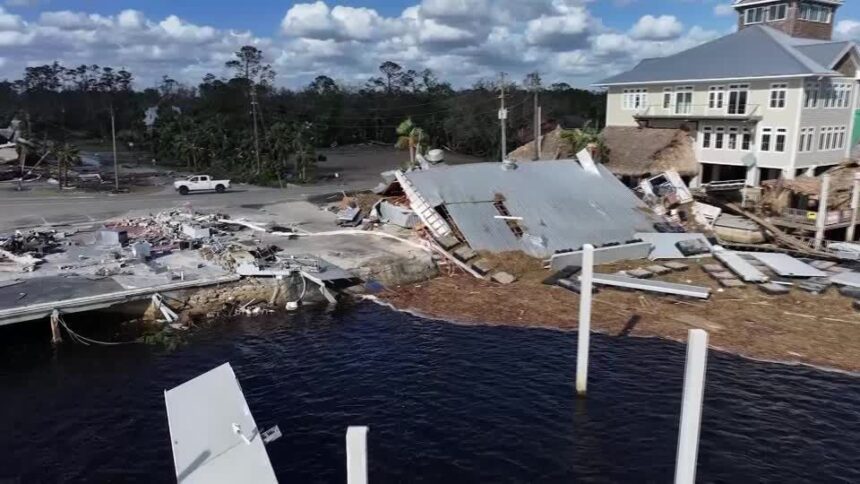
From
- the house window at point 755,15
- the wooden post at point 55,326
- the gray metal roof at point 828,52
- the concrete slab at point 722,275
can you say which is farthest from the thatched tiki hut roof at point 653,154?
the wooden post at point 55,326

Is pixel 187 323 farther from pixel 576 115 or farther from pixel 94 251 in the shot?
pixel 576 115

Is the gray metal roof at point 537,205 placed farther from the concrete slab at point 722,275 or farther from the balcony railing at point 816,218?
the balcony railing at point 816,218

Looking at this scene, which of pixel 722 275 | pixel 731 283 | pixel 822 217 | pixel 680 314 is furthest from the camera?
pixel 822 217

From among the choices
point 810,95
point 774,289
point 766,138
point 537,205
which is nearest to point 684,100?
point 766,138

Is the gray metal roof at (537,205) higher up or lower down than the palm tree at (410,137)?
lower down

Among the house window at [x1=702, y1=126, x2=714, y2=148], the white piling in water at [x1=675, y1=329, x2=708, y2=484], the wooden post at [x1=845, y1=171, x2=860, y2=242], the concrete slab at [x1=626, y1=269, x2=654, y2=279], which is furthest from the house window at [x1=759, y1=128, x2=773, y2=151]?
the white piling in water at [x1=675, y1=329, x2=708, y2=484]

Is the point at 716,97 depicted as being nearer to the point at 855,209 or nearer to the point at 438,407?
the point at 855,209

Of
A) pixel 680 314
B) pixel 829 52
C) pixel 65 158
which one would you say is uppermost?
pixel 829 52
